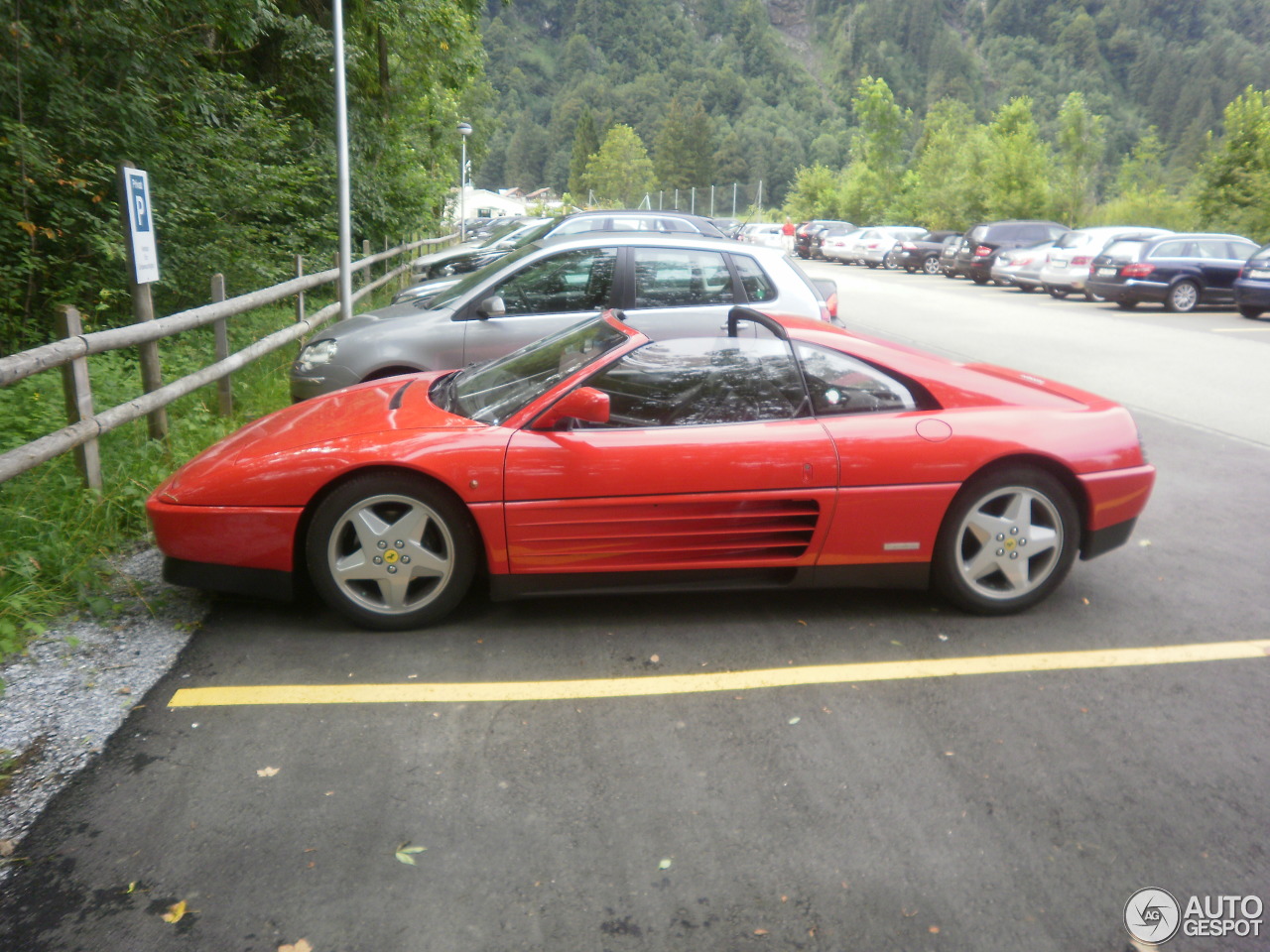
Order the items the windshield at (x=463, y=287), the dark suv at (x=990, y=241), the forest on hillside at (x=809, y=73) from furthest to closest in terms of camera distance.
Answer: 1. the forest on hillside at (x=809, y=73)
2. the dark suv at (x=990, y=241)
3. the windshield at (x=463, y=287)

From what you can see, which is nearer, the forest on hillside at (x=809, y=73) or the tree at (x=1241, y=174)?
the tree at (x=1241, y=174)

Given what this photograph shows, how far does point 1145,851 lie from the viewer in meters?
3.00

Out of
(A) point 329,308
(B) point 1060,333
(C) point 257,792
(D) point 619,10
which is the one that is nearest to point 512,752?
(C) point 257,792

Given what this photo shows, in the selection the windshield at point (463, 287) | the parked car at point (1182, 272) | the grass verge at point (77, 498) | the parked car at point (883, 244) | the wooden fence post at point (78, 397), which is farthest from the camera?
the parked car at point (883, 244)

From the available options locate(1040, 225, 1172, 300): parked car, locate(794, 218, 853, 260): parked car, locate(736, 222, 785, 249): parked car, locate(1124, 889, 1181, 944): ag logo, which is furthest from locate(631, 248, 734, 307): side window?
locate(736, 222, 785, 249): parked car

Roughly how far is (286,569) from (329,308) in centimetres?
803

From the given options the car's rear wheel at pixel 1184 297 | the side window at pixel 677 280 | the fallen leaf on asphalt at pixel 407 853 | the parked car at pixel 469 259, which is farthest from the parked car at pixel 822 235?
the fallen leaf on asphalt at pixel 407 853

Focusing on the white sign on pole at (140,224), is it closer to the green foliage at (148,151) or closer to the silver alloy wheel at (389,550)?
the green foliage at (148,151)

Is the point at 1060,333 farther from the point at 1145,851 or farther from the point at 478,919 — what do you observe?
the point at 478,919

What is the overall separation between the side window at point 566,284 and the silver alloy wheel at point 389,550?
12.9 feet

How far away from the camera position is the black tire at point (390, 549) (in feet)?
14.4

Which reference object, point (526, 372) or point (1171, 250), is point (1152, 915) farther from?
point (1171, 250)

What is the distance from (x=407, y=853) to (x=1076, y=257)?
2435 centimetres

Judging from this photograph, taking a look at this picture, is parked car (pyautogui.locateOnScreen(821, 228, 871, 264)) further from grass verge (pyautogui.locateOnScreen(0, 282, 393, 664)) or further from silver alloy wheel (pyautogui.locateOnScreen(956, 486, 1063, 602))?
silver alloy wheel (pyautogui.locateOnScreen(956, 486, 1063, 602))
